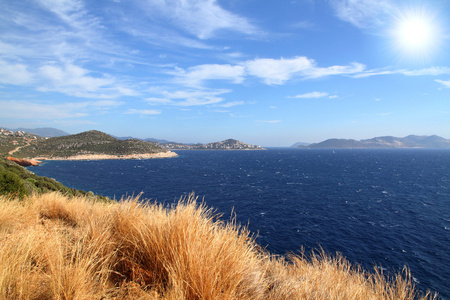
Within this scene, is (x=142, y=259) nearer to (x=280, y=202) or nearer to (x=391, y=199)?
(x=280, y=202)

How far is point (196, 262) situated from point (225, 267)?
498 millimetres

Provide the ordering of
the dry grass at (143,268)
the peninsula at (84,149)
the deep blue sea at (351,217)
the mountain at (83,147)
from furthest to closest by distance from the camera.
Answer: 1. the mountain at (83,147)
2. the peninsula at (84,149)
3. the deep blue sea at (351,217)
4. the dry grass at (143,268)

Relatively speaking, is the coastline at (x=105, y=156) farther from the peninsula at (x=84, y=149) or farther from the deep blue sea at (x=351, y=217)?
the deep blue sea at (x=351, y=217)

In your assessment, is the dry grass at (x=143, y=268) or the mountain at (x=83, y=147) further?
the mountain at (x=83, y=147)

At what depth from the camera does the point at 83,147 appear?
13312 centimetres

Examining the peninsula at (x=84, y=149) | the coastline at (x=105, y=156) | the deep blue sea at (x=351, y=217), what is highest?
the peninsula at (x=84, y=149)

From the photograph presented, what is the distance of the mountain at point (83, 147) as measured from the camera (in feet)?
376

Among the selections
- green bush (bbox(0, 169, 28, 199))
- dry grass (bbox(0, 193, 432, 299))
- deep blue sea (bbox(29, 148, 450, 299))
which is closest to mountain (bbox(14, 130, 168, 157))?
deep blue sea (bbox(29, 148, 450, 299))

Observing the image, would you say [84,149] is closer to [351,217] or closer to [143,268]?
[351,217]

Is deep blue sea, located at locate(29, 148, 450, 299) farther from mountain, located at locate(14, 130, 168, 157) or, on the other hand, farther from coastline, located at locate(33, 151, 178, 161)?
mountain, located at locate(14, 130, 168, 157)

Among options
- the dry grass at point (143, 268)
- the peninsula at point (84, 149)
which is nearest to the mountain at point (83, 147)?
the peninsula at point (84, 149)

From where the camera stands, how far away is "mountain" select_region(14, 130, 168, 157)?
11456 centimetres

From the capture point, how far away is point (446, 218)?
31.2 metres

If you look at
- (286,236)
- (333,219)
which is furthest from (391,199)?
(286,236)
